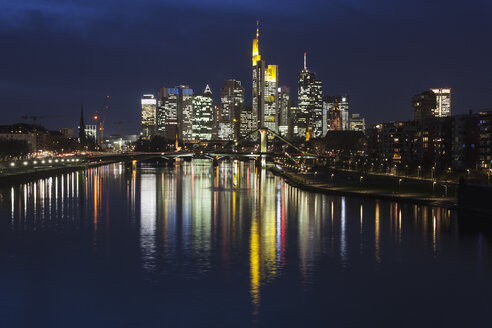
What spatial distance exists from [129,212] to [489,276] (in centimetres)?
1934

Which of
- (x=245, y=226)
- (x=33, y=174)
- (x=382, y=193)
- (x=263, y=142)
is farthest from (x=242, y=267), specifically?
(x=263, y=142)

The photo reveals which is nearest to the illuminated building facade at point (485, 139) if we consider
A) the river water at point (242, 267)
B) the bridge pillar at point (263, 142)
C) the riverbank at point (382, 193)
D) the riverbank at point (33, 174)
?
the riverbank at point (382, 193)

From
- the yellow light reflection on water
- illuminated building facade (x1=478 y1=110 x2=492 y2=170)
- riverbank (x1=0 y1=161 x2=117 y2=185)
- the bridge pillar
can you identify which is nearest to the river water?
the yellow light reflection on water

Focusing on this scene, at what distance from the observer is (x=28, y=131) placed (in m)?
128

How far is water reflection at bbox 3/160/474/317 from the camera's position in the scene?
63.5 ft

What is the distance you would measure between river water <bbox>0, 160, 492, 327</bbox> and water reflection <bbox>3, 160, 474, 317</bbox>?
71 millimetres

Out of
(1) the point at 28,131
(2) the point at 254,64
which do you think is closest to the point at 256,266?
(1) the point at 28,131

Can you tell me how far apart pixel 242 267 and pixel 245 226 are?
8.48 metres

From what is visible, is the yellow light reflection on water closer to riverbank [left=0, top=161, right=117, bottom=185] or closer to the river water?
the river water

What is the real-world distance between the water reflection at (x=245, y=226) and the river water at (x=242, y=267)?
0.07 metres

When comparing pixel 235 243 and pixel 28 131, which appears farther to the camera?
pixel 28 131

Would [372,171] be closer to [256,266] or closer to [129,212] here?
[129,212]

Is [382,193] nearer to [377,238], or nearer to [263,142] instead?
[377,238]

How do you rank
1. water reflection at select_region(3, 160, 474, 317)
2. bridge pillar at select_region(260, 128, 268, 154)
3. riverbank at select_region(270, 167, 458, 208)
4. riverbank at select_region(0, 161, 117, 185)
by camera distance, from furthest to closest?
bridge pillar at select_region(260, 128, 268, 154), riverbank at select_region(0, 161, 117, 185), riverbank at select_region(270, 167, 458, 208), water reflection at select_region(3, 160, 474, 317)
